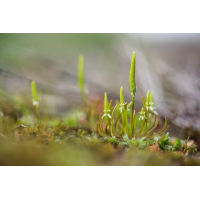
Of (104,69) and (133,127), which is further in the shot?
(104,69)

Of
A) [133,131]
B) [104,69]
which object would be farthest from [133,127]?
[104,69]

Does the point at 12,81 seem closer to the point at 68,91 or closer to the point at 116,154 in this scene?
the point at 68,91

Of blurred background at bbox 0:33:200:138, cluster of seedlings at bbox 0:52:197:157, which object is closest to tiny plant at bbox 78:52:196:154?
cluster of seedlings at bbox 0:52:197:157

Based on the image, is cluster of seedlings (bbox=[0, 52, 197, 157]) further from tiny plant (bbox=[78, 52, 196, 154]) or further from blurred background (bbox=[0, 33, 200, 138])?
blurred background (bbox=[0, 33, 200, 138])

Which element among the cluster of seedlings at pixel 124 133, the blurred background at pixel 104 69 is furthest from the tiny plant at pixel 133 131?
the blurred background at pixel 104 69

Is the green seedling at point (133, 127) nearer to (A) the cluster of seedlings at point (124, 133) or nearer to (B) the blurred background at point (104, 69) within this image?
(A) the cluster of seedlings at point (124, 133)

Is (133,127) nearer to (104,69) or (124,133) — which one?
(124,133)

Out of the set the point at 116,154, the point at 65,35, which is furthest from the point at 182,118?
the point at 65,35

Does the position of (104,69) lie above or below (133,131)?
above

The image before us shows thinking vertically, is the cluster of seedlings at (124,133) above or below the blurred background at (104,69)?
below
